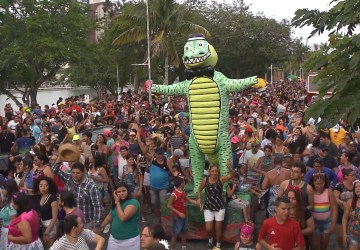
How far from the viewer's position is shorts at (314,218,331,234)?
5.74m

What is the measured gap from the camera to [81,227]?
4520 millimetres

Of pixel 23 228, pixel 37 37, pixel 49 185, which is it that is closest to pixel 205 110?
pixel 49 185

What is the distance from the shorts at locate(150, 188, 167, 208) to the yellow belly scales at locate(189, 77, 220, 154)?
3.10 feet

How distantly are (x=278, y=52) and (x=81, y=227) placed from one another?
31.0 m

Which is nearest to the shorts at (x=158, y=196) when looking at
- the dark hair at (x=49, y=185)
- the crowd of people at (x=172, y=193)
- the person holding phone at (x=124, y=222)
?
the crowd of people at (x=172, y=193)

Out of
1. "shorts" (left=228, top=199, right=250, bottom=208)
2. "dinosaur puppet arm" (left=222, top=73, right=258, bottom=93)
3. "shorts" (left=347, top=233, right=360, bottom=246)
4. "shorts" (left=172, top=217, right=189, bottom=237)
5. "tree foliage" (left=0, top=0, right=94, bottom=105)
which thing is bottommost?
"shorts" (left=172, top=217, right=189, bottom=237)

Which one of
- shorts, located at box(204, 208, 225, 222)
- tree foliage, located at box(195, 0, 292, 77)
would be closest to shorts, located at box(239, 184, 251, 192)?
shorts, located at box(204, 208, 225, 222)

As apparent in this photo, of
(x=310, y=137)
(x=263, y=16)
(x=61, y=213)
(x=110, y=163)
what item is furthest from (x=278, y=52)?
(x=61, y=213)

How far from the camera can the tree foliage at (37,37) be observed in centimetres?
2303

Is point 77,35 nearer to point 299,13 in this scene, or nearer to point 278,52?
point 278,52

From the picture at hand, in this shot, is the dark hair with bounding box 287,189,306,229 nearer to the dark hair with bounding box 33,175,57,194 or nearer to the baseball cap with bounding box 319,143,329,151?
the baseball cap with bounding box 319,143,329,151

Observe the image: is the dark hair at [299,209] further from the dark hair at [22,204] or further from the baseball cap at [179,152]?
the baseball cap at [179,152]

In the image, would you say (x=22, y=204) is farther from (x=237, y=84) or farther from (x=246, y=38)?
(x=246, y=38)

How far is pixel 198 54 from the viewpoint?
761 centimetres
